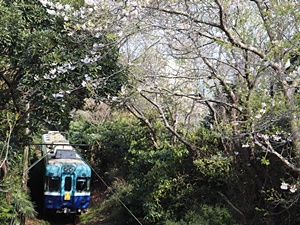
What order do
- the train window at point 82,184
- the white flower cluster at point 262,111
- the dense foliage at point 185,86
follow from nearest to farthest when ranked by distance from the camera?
1. the white flower cluster at point 262,111
2. the dense foliage at point 185,86
3. the train window at point 82,184

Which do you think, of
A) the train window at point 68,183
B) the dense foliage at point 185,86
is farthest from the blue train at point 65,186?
the dense foliage at point 185,86

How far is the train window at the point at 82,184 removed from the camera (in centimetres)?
1153

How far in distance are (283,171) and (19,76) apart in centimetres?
516

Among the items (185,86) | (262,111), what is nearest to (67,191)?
(185,86)

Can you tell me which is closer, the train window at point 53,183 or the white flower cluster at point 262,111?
the white flower cluster at point 262,111

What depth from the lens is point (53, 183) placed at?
36.8 feet

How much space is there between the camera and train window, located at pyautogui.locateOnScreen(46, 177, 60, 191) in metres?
11.2

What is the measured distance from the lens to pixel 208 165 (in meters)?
8.37

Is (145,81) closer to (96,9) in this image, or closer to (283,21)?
(96,9)

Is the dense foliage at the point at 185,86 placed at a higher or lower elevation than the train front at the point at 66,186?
higher

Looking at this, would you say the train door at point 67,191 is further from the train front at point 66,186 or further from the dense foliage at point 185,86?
the dense foliage at point 185,86

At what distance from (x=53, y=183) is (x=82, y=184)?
3.06 ft

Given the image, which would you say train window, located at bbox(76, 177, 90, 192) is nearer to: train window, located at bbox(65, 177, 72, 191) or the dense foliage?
train window, located at bbox(65, 177, 72, 191)

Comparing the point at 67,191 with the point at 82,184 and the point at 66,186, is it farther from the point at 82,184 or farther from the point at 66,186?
the point at 82,184
